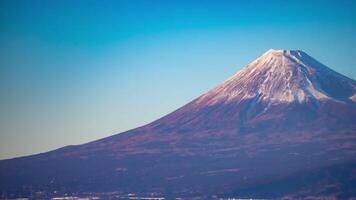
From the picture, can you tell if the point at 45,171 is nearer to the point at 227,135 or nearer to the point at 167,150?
the point at 167,150

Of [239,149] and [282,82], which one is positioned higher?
[282,82]

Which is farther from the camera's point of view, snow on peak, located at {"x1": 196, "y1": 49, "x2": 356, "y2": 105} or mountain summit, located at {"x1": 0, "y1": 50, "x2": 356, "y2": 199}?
snow on peak, located at {"x1": 196, "y1": 49, "x2": 356, "y2": 105}

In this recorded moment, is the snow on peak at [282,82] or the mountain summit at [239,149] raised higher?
the snow on peak at [282,82]

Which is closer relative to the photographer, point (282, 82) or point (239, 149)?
point (239, 149)

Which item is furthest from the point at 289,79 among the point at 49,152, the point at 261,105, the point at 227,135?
the point at 49,152

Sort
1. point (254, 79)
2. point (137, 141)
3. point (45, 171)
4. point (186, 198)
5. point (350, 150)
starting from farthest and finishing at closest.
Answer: point (254, 79) → point (137, 141) → point (45, 171) → point (350, 150) → point (186, 198)
